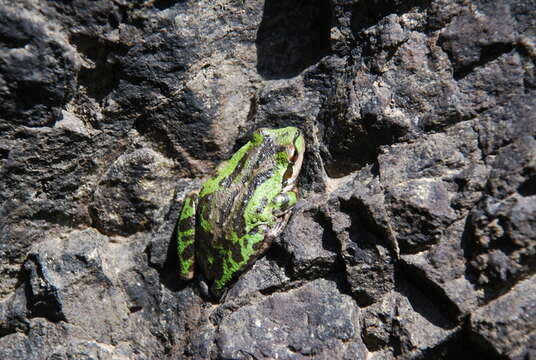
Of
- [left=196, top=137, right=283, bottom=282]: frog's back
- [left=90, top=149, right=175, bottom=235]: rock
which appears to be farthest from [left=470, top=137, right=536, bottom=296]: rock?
[left=90, top=149, right=175, bottom=235]: rock

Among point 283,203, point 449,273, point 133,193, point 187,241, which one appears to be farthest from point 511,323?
point 133,193

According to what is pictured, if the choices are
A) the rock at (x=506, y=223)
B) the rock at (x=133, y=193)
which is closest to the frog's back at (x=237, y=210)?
the rock at (x=133, y=193)

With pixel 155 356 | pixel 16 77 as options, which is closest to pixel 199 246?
pixel 155 356

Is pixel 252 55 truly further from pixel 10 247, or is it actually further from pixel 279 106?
pixel 10 247

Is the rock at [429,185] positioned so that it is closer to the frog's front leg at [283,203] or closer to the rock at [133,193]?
the frog's front leg at [283,203]

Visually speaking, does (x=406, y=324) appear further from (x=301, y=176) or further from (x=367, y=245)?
(x=301, y=176)

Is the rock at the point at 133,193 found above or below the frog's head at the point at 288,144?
below
